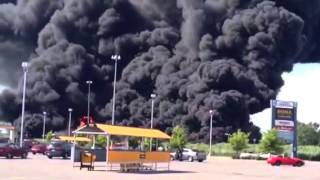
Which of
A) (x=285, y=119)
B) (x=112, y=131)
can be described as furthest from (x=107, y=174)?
(x=285, y=119)

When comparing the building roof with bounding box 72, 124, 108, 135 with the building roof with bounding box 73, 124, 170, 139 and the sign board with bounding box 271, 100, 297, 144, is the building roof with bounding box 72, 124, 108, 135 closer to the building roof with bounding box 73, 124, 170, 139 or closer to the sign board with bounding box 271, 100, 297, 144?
the building roof with bounding box 73, 124, 170, 139

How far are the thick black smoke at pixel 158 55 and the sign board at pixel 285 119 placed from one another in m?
16.1

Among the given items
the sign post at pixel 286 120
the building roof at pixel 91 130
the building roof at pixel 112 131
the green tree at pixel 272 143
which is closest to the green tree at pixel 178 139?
the green tree at pixel 272 143

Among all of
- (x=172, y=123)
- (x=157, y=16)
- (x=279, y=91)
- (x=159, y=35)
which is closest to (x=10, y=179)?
(x=172, y=123)

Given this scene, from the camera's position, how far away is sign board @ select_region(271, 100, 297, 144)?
2611 inches

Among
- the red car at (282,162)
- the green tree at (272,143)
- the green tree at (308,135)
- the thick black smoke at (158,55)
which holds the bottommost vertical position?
the red car at (282,162)

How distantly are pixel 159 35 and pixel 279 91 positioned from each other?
21460 millimetres

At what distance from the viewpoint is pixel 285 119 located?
66750 millimetres

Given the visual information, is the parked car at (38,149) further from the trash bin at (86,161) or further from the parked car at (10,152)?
the trash bin at (86,161)

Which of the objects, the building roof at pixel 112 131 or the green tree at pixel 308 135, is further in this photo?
the green tree at pixel 308 135

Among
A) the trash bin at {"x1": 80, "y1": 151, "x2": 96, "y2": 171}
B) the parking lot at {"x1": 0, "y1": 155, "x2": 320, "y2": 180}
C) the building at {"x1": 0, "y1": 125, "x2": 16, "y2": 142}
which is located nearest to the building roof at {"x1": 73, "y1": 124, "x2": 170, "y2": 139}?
the trash bin at {"x1": 80, "y1": 151, "x2": 96, "y2": 171}

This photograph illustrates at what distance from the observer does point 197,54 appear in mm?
94375

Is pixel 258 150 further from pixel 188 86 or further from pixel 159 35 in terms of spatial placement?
pixel 159 35

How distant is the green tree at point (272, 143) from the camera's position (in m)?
65.0
